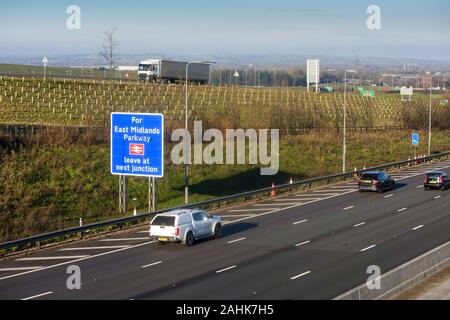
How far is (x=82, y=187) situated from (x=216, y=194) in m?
9.04

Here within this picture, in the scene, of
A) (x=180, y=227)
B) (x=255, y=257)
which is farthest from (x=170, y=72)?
(x=255, y=257)

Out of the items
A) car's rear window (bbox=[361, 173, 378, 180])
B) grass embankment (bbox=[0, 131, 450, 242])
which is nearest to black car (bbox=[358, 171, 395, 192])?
car's rear window (bbox=[361, 173, 378, 180])

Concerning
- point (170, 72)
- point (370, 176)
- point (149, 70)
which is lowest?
point (370, 176)

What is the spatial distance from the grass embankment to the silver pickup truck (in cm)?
936

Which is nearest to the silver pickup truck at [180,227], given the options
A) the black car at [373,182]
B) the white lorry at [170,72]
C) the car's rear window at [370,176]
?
the black car at [373,182]

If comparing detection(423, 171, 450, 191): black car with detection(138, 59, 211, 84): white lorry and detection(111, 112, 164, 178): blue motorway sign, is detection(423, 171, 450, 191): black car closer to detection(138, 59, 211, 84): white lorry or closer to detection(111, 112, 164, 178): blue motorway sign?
detection(111, 112, 164, 178): blue motorway sign

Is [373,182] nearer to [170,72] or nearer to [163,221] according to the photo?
[163,221]

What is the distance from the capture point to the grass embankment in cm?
4034

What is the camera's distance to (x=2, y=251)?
2856 centimetres

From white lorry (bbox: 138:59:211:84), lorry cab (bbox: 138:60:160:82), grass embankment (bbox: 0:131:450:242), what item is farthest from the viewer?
lorry cab (bbox: 138:60:160:82)

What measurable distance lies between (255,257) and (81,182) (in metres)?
23.3

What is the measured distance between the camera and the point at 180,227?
2903 cm

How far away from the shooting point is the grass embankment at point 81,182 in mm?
40344
